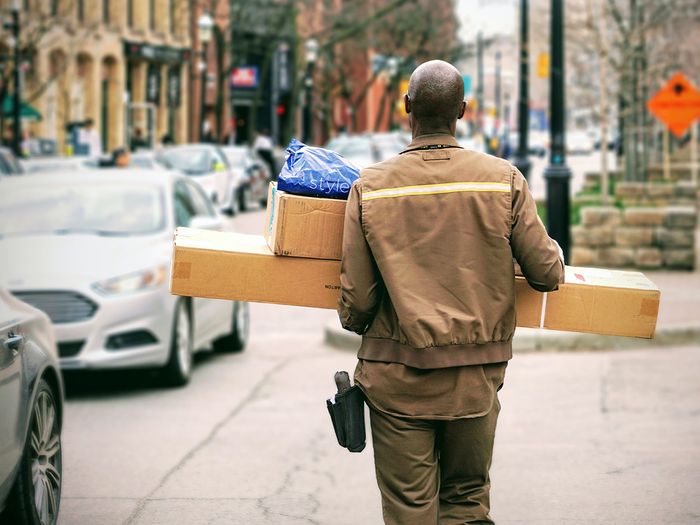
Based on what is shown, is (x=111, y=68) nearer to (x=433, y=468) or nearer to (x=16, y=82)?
(x=16, y=82)

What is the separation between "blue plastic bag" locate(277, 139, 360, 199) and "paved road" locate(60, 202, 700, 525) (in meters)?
2.03

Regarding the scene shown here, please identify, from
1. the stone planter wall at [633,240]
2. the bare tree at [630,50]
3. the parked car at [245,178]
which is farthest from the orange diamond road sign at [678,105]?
the parked car at [245,178]

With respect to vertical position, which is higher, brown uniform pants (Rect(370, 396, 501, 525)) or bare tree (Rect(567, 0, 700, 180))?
bare tree (Rect(567, 0, 700, 180))

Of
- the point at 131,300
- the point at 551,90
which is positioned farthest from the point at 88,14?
the point at 131,300

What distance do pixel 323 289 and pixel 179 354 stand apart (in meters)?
5.45

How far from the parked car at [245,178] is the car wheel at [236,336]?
19.4 m

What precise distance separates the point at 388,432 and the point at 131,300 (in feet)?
18.2

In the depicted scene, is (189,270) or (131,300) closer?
(189,270)

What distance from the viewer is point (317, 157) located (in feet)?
15.3

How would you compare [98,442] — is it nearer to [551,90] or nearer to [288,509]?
[288,509]

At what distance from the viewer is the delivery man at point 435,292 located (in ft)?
13.5

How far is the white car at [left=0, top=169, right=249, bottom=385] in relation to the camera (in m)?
9.35

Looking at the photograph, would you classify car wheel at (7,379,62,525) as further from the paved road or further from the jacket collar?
the jacket collar

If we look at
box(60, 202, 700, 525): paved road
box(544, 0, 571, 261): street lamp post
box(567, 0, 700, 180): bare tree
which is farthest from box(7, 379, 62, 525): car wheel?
box(567, 0, 700, 180): bare tree
